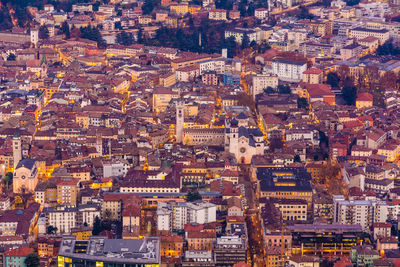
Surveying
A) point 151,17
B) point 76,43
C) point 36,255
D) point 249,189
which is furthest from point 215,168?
point 151,17

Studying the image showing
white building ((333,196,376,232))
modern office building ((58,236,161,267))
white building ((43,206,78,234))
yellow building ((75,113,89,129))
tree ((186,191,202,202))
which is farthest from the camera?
yellow building ((75,113,89,129))

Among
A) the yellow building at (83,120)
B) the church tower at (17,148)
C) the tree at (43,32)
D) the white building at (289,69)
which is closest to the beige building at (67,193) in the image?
the church tower at (17,148)

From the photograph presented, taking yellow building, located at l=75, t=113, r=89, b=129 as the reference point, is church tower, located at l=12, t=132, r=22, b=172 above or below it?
above

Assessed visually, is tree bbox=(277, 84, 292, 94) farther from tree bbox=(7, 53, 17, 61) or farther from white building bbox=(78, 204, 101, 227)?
white building bbox=(78, 204, 101, 227)

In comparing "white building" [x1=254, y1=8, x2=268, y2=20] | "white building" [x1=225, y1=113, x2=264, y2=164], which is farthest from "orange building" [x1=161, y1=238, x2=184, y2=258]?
"white building" [x1=254, y1=8, x2=268, y2=20]

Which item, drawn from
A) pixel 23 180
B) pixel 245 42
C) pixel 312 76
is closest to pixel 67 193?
pixel 23 180

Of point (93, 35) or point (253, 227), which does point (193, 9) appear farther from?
point (253, 227)
